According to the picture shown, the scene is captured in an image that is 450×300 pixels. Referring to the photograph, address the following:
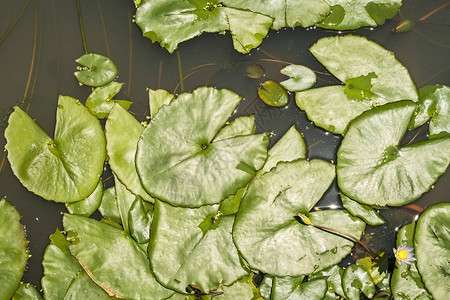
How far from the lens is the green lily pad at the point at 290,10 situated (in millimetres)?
2129

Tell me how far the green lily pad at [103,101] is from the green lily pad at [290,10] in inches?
34.4

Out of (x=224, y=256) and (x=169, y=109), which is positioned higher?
(x=169, y=109)

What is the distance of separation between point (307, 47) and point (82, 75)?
4.62 feet

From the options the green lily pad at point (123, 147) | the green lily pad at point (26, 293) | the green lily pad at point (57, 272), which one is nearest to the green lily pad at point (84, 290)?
the green lily pad at point (57, 272)

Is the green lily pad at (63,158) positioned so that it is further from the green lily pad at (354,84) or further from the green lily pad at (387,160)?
the green lily pad at (387,160)

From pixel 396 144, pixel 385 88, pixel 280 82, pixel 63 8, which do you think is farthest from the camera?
pixel 63 8

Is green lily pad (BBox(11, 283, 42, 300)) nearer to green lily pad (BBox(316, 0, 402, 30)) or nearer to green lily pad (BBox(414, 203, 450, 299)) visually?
green lily pad (BBox(414, 203, 450, 299))

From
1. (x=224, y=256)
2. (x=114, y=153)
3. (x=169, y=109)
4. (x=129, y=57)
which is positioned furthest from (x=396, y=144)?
(x=129, y=57)

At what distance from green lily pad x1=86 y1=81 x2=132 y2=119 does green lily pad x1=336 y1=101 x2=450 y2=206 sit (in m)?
1.36

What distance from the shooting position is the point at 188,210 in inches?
78.2

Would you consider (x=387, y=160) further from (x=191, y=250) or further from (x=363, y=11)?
(x=191, y=250)

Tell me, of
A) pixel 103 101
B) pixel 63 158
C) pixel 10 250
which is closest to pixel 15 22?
pixel 103 101

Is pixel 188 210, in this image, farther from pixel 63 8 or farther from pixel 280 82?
pixel 63 8

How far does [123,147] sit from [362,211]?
1367 mm
